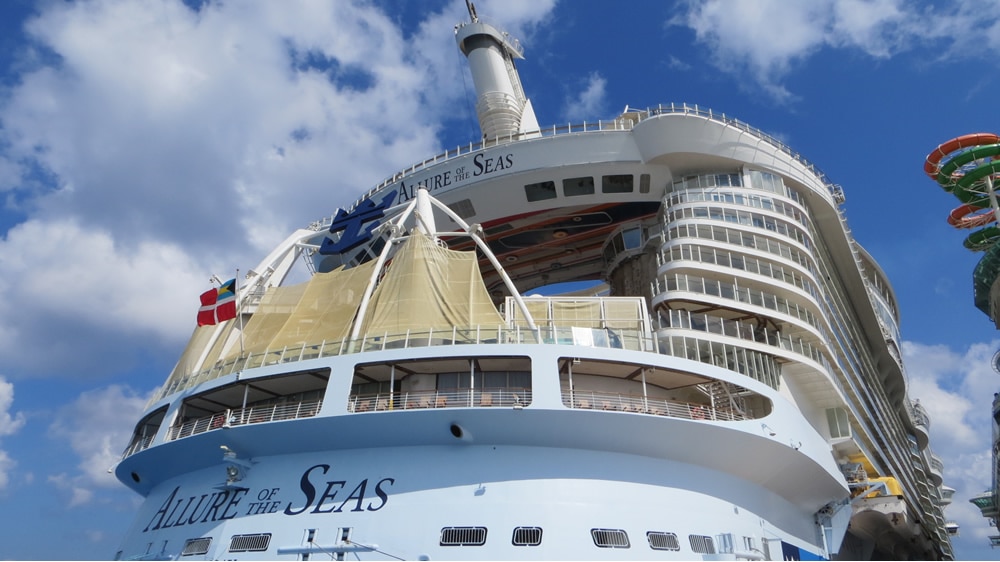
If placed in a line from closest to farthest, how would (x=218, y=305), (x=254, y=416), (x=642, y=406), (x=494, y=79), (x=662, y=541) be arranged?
1. (x=662, y=541)
2. (x=642, y=406)
3. (x=254, y=416)
4. (x=218, y=305)
5. (x=494, y=79)

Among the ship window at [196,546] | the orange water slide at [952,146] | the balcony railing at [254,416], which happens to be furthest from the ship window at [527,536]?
the orange water slide at [952,146]

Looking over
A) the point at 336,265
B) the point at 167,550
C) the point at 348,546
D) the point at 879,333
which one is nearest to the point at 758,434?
the point at 348,546

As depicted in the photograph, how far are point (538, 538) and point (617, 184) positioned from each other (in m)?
19.5

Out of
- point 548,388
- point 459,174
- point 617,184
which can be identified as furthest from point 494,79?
point 548,388

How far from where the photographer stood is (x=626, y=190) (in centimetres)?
3406

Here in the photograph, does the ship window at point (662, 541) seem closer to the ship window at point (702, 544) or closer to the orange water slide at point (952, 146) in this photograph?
the ship window at point (702, 544)

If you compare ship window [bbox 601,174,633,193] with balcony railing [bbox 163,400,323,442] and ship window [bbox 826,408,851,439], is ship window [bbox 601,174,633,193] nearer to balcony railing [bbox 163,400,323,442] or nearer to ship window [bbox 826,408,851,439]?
ship window [bbox 826,408,851,439]

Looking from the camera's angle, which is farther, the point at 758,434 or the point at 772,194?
the point at 772,194

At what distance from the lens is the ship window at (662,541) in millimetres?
19675

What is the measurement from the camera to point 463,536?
19016 mm

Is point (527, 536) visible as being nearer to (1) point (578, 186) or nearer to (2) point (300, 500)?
(2) point (300, 500)

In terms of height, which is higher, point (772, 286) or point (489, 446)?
point (772, 286)

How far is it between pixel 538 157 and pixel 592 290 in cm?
1190

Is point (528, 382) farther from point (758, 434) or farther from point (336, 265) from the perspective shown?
point (336, 265)
